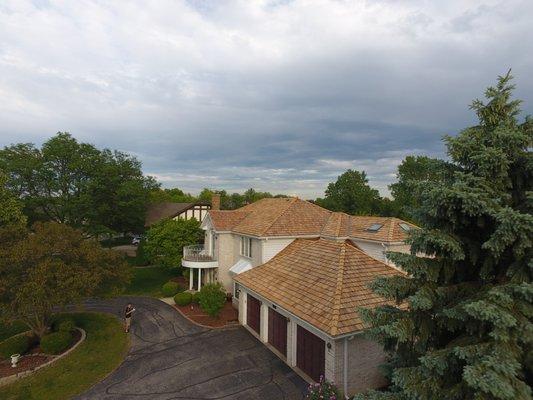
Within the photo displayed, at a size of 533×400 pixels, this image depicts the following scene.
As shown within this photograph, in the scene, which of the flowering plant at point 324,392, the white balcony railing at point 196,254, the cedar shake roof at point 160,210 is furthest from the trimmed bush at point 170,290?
the cedar shake roof at point 160,210

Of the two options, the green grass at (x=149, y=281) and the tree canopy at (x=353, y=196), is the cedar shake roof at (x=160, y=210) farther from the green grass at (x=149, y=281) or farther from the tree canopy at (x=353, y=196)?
the tree canopy at (x=353, y=196)

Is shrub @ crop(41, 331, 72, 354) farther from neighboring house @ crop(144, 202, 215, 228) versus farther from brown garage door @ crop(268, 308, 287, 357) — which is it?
neighboring house @ crop(144, 202, 215, 228)

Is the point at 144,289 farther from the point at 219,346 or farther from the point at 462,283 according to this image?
the point at 462,283

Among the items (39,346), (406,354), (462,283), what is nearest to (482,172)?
(462,283)

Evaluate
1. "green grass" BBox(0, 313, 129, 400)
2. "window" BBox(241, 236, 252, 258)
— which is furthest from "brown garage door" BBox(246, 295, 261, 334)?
"green grass" BBox(0, 313, 129, 400)

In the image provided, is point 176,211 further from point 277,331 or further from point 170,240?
point 277,331
